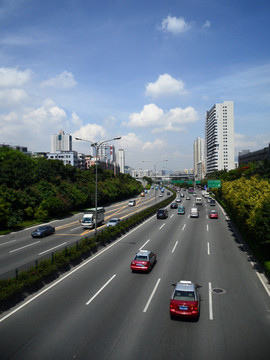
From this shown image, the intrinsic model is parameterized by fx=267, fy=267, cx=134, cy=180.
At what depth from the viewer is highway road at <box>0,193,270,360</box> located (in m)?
11.3

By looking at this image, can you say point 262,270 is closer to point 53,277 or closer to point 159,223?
point 53,277

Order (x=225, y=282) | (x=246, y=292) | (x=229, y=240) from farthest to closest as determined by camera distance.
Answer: (x=229, y=240) → (x=225, y=282) → (x=246, y=292)

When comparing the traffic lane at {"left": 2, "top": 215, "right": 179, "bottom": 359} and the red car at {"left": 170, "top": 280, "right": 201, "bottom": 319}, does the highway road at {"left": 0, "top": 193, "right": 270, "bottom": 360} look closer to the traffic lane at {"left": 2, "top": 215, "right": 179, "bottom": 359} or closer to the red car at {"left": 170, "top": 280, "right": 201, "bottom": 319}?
the traffic lane at {"left": 2, "top": 215, "right": 179, "bottom": 359}

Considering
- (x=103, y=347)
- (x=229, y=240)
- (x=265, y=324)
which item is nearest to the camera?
(x=103, y=347)

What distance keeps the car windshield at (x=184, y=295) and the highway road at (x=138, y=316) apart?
1111 millimetres

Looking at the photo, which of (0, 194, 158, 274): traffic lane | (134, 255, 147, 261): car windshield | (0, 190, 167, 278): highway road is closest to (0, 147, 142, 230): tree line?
(0, 190, 167, 278): highway road

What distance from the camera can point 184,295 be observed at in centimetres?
1462

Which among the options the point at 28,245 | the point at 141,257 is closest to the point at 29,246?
the point at 28,245

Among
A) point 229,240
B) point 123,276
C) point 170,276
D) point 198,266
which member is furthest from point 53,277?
point 229,240

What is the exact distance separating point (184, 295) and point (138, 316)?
8.99 feet

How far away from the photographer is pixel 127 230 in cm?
4019

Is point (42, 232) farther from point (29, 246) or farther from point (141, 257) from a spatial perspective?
point (141, 257)

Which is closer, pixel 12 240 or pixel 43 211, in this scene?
pixel 12 240

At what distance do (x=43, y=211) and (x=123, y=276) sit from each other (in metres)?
33.0
